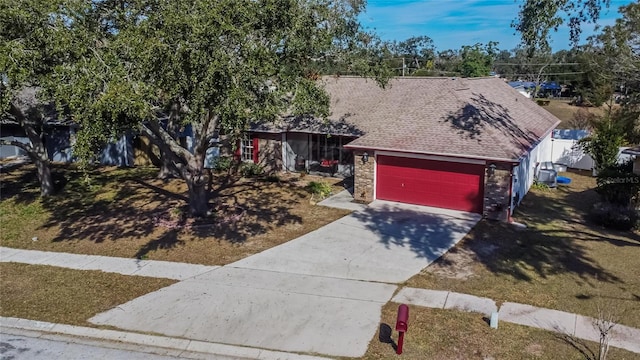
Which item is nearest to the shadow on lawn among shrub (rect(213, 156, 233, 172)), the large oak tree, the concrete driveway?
shrub (rect(213, 156, 233, 172))

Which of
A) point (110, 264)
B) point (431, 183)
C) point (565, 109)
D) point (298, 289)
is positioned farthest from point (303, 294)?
point (565, 109)

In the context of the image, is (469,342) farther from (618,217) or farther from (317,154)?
(317,154)

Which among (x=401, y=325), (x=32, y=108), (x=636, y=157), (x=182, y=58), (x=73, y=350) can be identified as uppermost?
(x=182, y=58)

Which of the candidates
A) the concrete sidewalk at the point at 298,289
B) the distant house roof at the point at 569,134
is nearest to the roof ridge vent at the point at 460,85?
the concrete sidewalk at the point at 298,289

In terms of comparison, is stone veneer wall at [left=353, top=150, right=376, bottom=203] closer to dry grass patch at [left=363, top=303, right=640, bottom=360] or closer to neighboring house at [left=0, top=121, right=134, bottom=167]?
dry grass patch at [left=363, top=303, right=640, bottom=360]

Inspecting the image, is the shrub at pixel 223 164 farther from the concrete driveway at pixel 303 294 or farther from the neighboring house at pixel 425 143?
the concrete driveway at pixel 303 294
